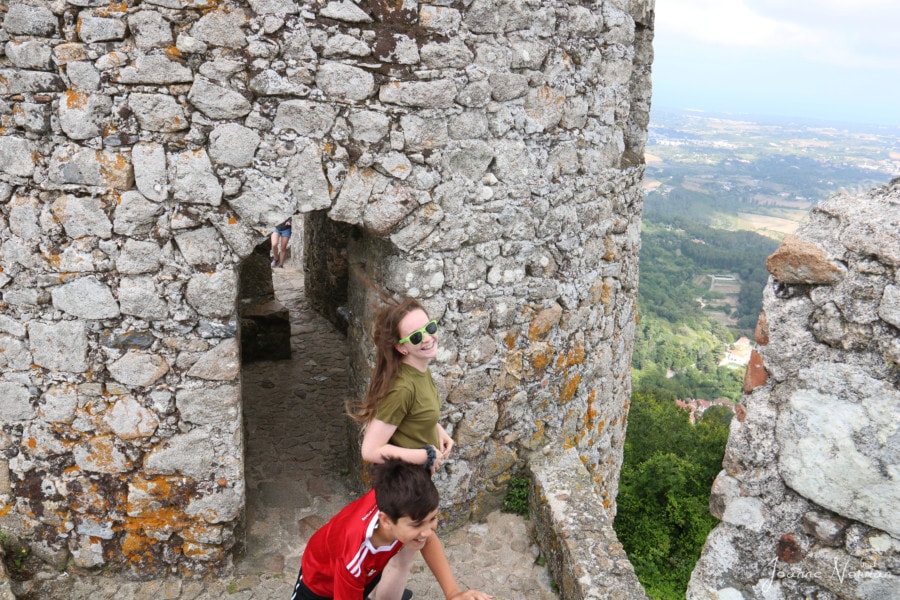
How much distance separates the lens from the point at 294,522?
13.8ft

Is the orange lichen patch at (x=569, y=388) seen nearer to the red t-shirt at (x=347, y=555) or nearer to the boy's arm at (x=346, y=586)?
the red t-shirt at (x=347, y=555)

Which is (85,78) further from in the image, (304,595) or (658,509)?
(658,509)

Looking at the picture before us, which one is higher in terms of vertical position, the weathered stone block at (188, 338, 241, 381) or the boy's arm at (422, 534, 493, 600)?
the weathered stone block at (188, 338, 241, 381)

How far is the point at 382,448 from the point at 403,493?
0.33 m

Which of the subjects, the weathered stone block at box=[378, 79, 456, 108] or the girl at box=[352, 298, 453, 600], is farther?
the weathered stone block at box=[378, 79, 456, 108]

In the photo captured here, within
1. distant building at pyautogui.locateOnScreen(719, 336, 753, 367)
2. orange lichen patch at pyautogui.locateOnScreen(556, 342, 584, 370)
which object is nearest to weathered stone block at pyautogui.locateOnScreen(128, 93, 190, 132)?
orange lichen patch at pyautogui.locateOnScreen(556, 342, 584, 370)

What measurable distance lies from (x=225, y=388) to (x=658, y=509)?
19.7ft

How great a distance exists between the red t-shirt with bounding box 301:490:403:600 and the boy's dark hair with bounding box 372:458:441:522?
0.18m

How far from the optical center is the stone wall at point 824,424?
1795 mm

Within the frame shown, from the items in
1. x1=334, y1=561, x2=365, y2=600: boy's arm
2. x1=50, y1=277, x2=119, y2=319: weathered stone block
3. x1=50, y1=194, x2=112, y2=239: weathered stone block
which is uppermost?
x1=50, y1=194, x2=112, y2=239: weathered stone block

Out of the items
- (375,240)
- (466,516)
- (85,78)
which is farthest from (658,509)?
(85,78)

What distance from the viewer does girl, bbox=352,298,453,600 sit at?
2734 millimetres

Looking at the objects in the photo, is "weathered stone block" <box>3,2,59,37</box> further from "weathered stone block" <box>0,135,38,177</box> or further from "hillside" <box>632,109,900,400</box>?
"hillside" <box>632,109,900,400</box>

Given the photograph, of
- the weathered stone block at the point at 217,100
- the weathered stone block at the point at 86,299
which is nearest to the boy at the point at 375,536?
the weathered stone block at the point at 86,299
